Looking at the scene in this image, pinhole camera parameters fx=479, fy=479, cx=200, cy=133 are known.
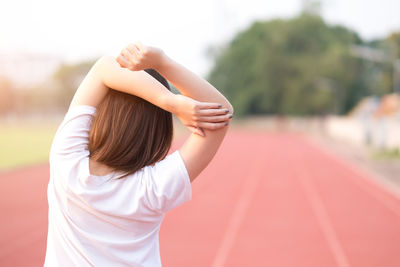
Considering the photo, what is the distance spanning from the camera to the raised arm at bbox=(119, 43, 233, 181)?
3.47 feet

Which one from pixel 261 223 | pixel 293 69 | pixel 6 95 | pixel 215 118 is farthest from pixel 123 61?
pixel 6 95

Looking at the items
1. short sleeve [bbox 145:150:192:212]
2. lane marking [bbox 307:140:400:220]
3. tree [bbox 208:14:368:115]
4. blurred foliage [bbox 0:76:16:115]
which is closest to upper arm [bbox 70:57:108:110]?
short sleeve [bbox 145:150:192:212]

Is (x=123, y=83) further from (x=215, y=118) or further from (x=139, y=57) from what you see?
(x=215, y=118)

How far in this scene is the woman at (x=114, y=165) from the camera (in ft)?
3.78

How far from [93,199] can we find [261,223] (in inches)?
264

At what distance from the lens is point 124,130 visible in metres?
1.17

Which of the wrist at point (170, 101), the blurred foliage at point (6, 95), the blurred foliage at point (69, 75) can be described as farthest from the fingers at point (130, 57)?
the blurred foliage at point (69, 75)

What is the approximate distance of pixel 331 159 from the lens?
1908 cm

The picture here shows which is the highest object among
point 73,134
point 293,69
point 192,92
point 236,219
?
point 293,69

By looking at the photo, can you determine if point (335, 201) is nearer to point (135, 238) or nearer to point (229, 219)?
point (229, 219)

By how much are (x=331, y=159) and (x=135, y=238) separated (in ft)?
61.3

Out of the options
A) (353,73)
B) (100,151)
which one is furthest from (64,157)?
(353,73)

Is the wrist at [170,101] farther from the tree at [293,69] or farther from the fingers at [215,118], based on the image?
the tree at [293,69]

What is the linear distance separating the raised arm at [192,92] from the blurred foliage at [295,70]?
42914 millimetres
